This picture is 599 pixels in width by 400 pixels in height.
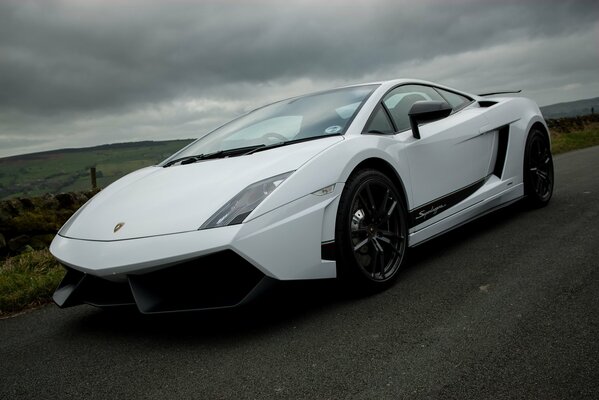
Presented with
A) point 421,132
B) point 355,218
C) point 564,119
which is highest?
point 421,132

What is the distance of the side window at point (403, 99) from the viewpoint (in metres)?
3.39

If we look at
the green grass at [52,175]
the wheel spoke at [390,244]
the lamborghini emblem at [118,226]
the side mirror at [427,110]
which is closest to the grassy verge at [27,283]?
the green grass at [52,175]

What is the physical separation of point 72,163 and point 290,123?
59887 millimetres

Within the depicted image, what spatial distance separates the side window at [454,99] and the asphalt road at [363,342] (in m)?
1.28

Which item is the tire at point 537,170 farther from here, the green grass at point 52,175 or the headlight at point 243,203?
the green grass at point 52,175

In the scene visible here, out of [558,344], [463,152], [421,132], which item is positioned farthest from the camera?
[463,152]

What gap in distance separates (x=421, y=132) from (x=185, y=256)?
1910 millimetres

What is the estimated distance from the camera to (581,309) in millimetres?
2287

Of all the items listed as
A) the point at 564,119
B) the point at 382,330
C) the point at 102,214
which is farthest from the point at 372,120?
the point at 564,119

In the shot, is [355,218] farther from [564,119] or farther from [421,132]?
[564,119]

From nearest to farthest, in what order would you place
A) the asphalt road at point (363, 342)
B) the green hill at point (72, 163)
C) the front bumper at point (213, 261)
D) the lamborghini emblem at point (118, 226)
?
the asphalt road at point (363, 342), the front bumper at point (213, 261), the lamborghini emblem at point (118, 226), the green hill at point (72, 163)

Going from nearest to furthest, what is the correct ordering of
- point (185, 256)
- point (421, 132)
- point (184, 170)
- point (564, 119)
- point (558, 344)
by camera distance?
point (558, 344)
point (185, 256)
point (184, 170)
point (421, 132)
point (564, 119)

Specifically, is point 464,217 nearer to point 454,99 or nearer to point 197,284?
point 454,99

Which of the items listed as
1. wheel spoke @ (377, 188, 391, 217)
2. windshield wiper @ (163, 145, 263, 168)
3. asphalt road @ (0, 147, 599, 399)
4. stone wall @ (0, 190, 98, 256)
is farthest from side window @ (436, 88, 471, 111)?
stone wall @ (0, 190, 98, 256)
